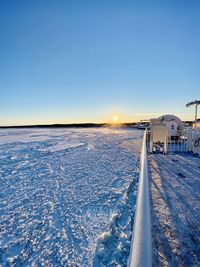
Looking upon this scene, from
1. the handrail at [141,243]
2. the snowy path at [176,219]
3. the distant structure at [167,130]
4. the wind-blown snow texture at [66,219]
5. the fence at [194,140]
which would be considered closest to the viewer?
the handrail at [141,243]

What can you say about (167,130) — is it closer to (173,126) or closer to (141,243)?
(173,126)

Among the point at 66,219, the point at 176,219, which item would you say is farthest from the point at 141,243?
the point at 66,219

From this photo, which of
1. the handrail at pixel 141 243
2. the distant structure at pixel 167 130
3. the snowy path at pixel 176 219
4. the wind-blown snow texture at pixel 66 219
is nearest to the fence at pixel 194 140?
the distant structure at pixel 167 130

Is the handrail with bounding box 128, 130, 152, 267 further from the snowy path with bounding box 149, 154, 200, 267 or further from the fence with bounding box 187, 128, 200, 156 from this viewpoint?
the fence with bounding box 187, 128, 200, 156

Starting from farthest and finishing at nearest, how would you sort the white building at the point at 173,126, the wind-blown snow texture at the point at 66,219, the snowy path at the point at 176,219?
1. the white building at the point at 173,126
2. the wind-blown snow texture at the point at 66,219
3. the snowy path at the point at 176,219

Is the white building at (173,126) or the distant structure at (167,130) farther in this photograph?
the white building at (173,126)

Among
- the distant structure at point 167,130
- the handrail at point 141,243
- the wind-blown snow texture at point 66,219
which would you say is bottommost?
the wind-blown snow texture at point 66,219

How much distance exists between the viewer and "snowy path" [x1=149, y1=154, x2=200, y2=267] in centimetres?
198

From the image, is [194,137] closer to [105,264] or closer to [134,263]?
[105,264]

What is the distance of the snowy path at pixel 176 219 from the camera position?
77.9 inches

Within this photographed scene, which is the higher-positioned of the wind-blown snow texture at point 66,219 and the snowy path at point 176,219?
the snowy path at point 176,219

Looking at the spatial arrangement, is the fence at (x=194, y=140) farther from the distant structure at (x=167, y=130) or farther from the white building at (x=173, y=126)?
the white building at (x=173, y=126)

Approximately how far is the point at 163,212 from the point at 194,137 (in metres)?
5.96

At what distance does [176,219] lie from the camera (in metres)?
2.66
